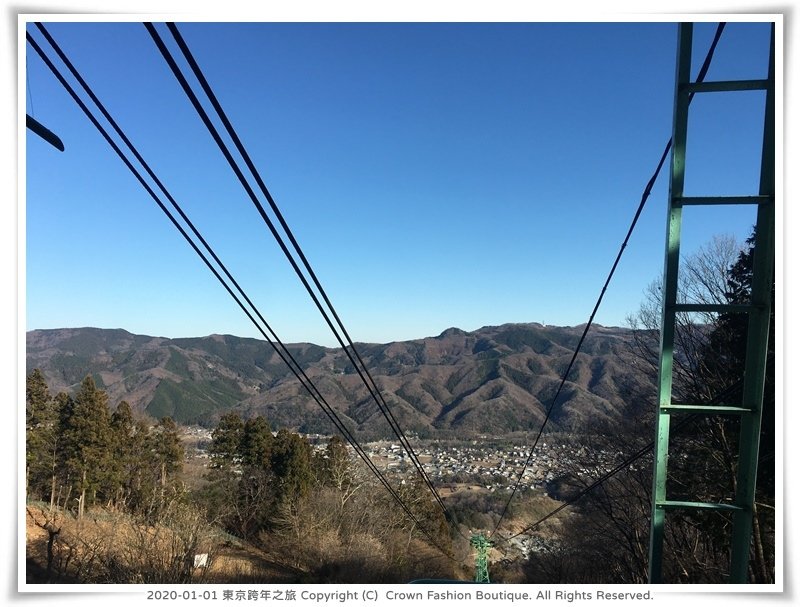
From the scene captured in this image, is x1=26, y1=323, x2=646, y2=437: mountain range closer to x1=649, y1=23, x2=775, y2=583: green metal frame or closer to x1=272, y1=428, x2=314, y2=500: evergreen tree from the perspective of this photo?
x1=272, y1=428, x2=314, y2=500: evergreen tree

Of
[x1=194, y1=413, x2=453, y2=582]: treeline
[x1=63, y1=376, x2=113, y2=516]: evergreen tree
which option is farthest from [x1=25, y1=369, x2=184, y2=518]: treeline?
[x1=194, y1=413, x2=453, y2=582]: treeline

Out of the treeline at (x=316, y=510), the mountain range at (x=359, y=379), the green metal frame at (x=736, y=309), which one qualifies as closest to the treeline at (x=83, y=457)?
the treeline at (x=316, y=510)

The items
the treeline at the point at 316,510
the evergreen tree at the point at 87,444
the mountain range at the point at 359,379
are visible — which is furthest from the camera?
the mountain range at the point at 359,379

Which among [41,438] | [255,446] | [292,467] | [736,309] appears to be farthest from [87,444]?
[736,309]

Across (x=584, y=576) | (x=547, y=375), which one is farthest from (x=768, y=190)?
(x=547, y=375)

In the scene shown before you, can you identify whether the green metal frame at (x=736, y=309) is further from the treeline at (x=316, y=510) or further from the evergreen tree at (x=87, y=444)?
→ the evergreen tree at (x=87, y=444)
